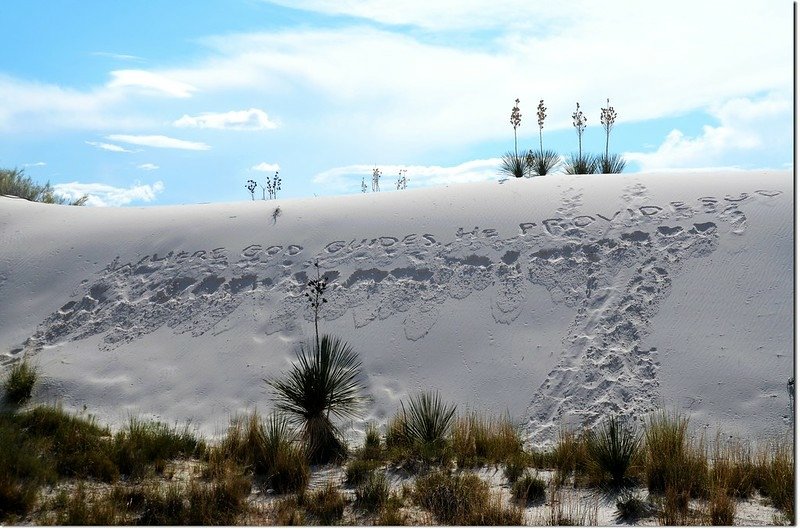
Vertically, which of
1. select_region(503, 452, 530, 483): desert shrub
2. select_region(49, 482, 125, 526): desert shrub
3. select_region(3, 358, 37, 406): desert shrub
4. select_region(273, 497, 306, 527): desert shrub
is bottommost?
select_region(273, 497, 306, 527): desert shrub

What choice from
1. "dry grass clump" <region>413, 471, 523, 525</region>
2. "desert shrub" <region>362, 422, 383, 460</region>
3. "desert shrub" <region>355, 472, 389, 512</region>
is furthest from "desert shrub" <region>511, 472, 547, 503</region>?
"desert shrub" <region>362, 422, 383, 460</region>

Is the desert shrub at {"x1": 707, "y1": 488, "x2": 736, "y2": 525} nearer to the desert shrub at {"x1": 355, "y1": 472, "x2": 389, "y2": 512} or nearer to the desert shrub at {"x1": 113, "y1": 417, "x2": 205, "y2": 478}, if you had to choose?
the desert shrub at {"x1": 355, "y1": 472, "x2": 389, "y2": 512}

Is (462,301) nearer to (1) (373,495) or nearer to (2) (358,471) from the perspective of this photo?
(2) (358,471)

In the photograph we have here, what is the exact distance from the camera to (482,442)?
9.07 meters

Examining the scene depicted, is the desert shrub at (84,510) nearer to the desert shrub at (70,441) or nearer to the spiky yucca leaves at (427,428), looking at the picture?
the desert shrub at (70,441)

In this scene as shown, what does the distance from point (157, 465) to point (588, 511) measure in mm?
4500

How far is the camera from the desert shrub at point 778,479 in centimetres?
729

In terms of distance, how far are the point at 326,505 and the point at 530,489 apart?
1922 millimetres

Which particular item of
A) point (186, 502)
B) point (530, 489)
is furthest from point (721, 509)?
point (186, 502)

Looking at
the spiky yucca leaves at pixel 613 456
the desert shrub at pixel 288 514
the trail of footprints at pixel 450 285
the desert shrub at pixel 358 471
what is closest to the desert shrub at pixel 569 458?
the spiky yucca leaves at pixel 613 456

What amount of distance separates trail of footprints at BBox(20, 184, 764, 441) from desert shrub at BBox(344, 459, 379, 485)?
2.83m

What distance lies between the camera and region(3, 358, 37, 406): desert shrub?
11.5m

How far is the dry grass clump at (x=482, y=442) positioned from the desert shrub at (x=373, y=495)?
1113 millimetres

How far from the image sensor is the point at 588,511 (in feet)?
23.6
